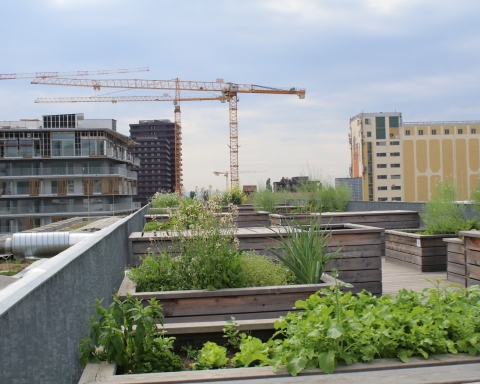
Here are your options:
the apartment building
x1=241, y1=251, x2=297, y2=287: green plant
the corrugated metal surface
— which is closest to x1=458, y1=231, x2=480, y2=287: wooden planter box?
x1=241, y1=251, x2=297, y2=287: green plant

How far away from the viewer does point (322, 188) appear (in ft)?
42.9

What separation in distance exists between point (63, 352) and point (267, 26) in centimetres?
733

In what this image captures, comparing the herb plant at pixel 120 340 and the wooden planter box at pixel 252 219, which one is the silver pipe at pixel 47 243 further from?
the herb plant at pixel 120 340

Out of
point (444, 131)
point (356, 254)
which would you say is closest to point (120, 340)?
point (356, 254)

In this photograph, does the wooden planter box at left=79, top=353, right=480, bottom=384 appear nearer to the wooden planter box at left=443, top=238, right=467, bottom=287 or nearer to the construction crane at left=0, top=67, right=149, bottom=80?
the wooden planter box at left=443, top=238, right=467, bottom=287

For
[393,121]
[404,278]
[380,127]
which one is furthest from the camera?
[380,127]

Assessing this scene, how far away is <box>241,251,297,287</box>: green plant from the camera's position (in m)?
4.08

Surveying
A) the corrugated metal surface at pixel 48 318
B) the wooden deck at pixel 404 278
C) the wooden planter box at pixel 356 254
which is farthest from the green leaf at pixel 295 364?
the wooden deck at pixel 404 278

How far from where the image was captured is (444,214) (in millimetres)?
7957

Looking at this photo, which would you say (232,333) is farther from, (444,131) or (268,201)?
(444,131)

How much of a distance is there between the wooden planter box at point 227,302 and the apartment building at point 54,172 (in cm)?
5385

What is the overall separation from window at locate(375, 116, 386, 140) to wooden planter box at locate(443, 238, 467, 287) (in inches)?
3418

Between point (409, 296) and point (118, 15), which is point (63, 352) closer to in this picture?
point (409, 296)

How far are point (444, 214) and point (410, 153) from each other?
3390 inches
